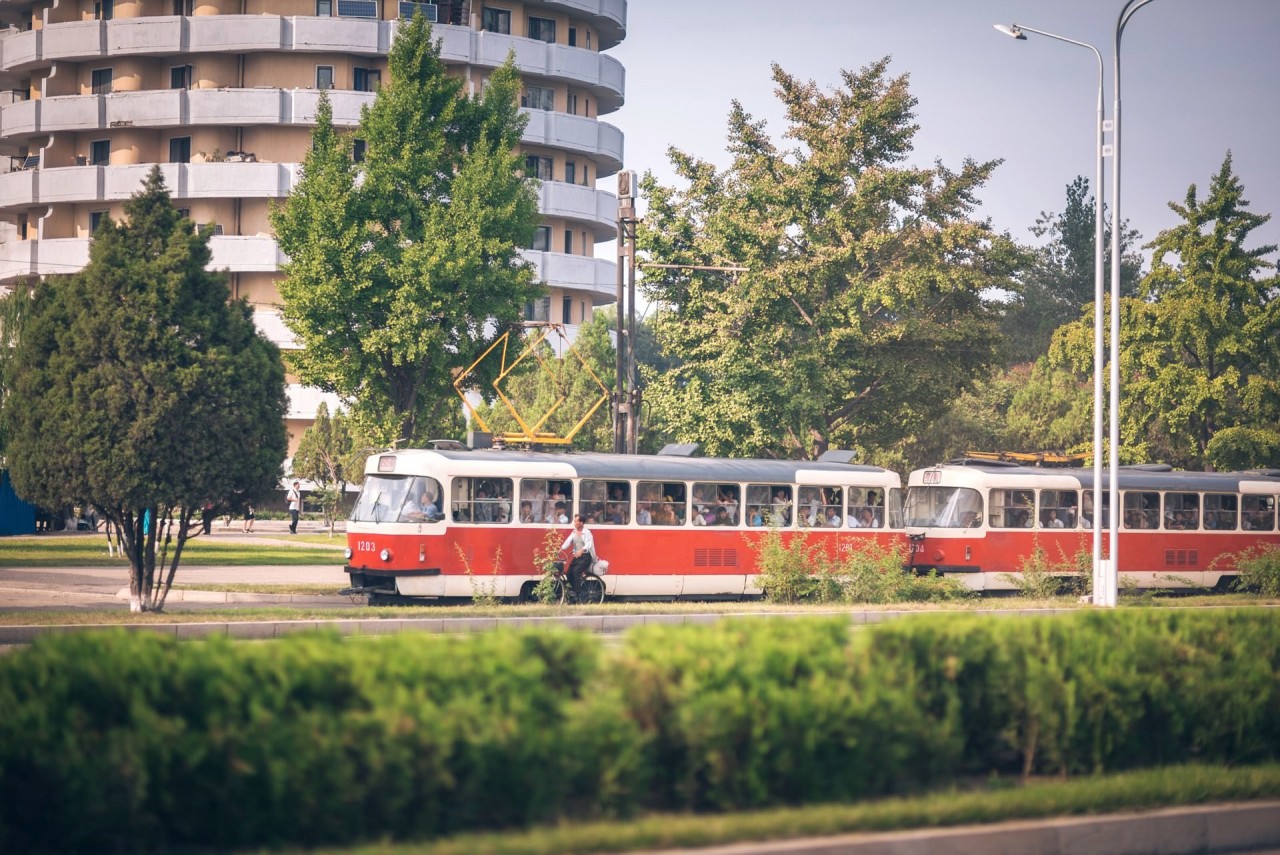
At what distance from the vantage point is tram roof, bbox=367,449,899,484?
25.3 meters

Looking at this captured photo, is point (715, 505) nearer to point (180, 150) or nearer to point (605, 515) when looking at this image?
point (605, 515)

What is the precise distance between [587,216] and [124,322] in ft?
183

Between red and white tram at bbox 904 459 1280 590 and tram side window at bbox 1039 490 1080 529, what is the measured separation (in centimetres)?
2

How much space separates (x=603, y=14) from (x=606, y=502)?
5535 centimetres

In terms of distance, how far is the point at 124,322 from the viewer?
19984 mm

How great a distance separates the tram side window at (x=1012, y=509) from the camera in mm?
30609

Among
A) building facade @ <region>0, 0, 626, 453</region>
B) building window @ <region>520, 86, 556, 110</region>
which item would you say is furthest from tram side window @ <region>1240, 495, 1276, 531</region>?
building window @ <region>520, 86, 556, 110</region>

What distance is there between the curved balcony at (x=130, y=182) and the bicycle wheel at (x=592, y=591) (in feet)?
150

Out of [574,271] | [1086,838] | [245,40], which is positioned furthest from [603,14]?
[1086,838]

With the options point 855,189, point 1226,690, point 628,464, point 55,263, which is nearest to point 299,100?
point 55,263

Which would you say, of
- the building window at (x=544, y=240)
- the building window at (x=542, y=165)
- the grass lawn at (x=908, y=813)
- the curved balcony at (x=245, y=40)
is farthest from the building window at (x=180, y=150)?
the grass lawn at (x=908, y=813)

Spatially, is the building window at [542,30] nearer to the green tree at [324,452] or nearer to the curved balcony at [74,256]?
the curved balcony at [74,256]

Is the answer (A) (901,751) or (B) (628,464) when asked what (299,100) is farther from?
(A) (901,751)

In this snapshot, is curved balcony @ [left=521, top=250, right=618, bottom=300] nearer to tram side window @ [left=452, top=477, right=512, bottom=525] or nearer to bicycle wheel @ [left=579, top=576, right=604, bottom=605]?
bicycle wheel @ [left=579, top=576, right=604, bottom=605]
